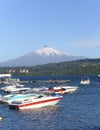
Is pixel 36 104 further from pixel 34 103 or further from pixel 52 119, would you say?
pixel 52 119

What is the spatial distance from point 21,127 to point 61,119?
20.6ft

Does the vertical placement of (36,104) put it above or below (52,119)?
above

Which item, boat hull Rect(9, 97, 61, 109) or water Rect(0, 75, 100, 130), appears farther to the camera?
boat hull Rect(9, 97, 61, 109)

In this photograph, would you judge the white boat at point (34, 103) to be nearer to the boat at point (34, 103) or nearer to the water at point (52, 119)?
the boat at point (34, 103)

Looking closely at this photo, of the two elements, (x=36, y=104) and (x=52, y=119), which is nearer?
(x=52, y=119)

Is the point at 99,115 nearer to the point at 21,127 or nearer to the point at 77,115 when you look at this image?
the point at 77,115

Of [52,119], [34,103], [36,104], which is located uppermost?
[34,103]

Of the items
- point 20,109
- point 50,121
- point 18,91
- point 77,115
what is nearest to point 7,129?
point 50,121

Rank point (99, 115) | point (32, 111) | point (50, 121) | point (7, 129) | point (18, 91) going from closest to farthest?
point (7, 129) → point (50, 121) → point (99, 115) → point (32, 111) → point (18, 91)

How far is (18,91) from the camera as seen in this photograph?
98750 millimetres

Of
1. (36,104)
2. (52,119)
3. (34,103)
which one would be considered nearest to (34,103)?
(34,103)

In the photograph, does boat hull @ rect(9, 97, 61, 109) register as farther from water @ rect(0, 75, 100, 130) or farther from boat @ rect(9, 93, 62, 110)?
water @ rect(0, 75, 100, 130)

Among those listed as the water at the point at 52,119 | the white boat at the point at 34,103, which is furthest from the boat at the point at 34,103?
the water at the point at 52,119

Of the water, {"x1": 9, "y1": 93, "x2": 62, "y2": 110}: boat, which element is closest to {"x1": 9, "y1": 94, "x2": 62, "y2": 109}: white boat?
{"x1": 9, "y1": 93, "x2": 62, "y2": 110}: boat
